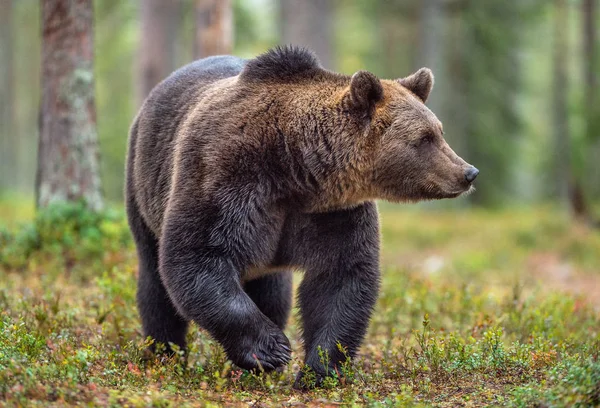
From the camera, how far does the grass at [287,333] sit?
4539 mm

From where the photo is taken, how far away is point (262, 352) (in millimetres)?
5258

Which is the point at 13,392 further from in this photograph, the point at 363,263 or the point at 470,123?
the point at 470,123

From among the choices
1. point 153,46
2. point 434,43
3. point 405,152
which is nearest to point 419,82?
point 405,152

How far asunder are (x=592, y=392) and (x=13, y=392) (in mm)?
3208

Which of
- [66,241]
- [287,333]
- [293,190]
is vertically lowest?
[287,333]

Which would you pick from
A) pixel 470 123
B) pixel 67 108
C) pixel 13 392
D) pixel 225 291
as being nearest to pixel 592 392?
pixel 225 291

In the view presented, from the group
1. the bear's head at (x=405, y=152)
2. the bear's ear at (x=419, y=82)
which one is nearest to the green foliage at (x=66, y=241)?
the bear's head at (x=405, y=152)

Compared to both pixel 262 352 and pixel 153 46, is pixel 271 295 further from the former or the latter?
pixel 153 46

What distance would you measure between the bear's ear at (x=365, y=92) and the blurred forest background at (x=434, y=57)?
239 inches

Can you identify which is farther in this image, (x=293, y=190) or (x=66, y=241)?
(x=66, y=241)

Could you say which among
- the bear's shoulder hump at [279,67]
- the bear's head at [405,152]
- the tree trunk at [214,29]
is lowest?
the bear's head at [405,152]

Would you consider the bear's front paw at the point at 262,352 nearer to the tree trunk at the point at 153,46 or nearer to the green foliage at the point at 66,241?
the green foliage at the point at 66,241

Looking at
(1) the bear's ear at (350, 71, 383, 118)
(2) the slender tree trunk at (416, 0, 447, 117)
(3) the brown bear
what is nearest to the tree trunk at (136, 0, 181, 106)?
(2) the slender tree trunk at (416, 0, 447, 117)

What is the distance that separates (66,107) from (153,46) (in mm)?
10747
